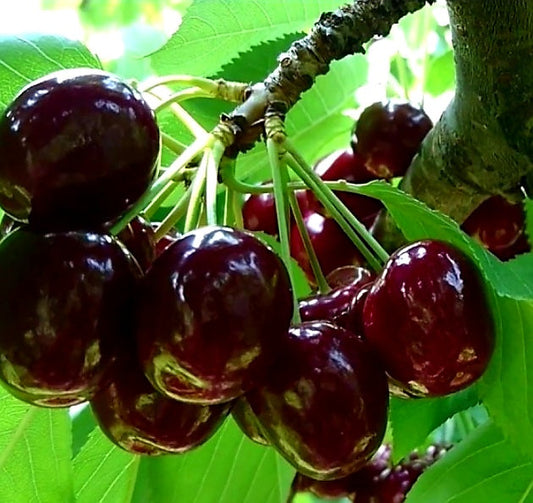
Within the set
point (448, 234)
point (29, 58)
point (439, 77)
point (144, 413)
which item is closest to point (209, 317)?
point (144, 413)

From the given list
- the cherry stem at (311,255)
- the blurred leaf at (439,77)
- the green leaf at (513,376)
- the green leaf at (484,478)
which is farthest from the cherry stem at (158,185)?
the blurred leaf at (439,77)

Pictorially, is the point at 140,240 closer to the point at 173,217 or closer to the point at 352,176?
the point at 173,217

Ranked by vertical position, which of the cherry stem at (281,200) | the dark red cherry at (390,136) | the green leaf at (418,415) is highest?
the cherry stem at (281,200)

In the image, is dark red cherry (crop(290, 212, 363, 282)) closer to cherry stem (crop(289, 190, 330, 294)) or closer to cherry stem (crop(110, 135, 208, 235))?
cherry stem (crop(289, 190, 330, 294))

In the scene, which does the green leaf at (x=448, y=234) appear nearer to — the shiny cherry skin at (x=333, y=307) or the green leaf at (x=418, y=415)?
the shiny cherry skin at (x=333, y=307)

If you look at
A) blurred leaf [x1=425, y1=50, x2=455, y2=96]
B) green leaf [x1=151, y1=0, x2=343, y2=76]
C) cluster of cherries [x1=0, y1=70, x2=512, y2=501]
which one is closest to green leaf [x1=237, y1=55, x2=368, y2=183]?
green leaf [x1=151, y1=0, x2=343, y2=76]

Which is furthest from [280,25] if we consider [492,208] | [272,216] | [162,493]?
[162,493]
